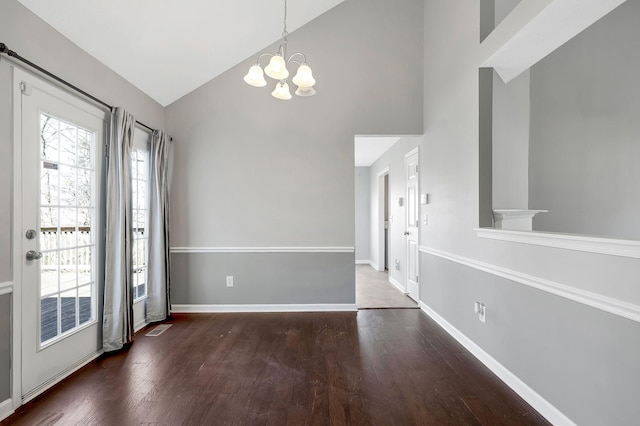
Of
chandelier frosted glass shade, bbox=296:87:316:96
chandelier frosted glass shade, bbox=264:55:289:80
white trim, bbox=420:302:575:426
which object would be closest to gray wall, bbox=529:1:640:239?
white trim, bbox=420:302:575:426

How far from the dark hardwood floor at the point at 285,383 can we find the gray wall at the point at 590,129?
1.96 m

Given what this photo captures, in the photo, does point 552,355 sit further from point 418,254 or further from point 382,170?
point 382,170

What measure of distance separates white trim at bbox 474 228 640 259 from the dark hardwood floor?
109 cm

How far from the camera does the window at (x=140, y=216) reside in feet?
10.0

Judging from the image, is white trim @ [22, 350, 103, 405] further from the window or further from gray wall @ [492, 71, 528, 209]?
gray wall @ [492, 71, 528, 209]

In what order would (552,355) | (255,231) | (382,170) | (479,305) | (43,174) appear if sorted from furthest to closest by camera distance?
(382,170), (255,231), (479,305), (43,174), (552,355)

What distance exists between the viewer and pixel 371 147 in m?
5.29

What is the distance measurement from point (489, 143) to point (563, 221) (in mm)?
1468

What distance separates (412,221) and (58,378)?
4.09 meters

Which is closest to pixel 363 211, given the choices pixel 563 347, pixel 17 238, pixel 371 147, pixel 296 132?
pixel 371 147

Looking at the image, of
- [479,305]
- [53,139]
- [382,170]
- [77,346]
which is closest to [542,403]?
[479,305]

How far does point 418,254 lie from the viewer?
3801 mm

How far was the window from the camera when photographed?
3062 millimetres

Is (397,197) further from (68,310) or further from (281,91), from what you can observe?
(68,310)
